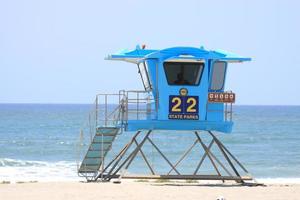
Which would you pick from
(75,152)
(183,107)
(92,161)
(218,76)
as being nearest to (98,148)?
(92,161)

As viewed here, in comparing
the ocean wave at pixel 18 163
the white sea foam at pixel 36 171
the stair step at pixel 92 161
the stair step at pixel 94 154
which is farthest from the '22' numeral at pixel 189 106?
the ocean wave at pixel 18 163

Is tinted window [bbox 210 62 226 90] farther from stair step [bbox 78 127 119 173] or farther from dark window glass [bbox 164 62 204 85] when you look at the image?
stair step [bbox 78 127 119 173]

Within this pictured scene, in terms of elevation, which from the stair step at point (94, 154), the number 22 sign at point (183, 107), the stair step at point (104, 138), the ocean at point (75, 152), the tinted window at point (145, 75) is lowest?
the ocean at point (75, 152)

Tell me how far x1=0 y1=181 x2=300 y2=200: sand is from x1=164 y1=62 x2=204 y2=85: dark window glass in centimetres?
328

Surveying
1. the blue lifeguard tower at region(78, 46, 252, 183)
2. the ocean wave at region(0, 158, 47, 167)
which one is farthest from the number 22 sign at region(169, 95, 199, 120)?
the ocean wave at region(0, 158, 47, 167)

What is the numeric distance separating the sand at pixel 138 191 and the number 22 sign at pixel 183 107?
219 cm

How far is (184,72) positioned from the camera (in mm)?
29156

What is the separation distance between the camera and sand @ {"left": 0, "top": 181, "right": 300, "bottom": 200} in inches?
1001

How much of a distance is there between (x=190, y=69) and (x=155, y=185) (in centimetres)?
380

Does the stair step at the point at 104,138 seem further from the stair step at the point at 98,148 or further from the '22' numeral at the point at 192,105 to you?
the '22' numeral at the point at 192,105

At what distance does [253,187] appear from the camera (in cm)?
2938

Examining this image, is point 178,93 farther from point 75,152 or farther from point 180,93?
point 75,152

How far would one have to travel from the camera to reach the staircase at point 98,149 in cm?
3008

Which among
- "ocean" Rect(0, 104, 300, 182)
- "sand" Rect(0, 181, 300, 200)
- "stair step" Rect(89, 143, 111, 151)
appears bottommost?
"ocean" Rect(0, 104, 300, 182)
